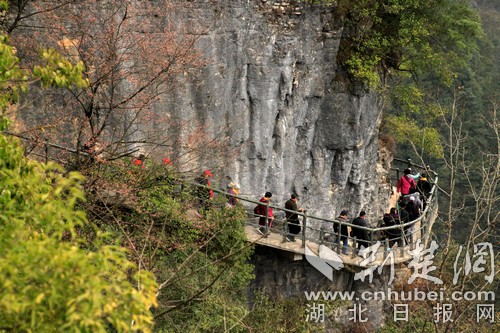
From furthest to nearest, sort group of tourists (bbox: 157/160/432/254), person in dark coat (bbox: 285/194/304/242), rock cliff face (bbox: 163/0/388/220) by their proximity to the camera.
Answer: rock cliff face (bbox: 163/0/388/220) < person in dark coat (bbox: 285/194/304/242) < group of tourists (bbox: 157/160/432/254)

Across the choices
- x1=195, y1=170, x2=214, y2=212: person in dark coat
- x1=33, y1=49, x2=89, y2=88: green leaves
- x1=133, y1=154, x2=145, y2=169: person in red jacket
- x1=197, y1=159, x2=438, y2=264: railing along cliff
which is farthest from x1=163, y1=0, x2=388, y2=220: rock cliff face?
x1=33, y1=49, x2=89, y2=88: green leaves

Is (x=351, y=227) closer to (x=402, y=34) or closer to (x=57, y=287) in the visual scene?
(x=402, y=34)

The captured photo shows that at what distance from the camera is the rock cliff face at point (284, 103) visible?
16297 mm

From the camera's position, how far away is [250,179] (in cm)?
1805

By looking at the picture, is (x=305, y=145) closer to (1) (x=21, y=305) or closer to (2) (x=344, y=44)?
(2) (x=344, y=44)

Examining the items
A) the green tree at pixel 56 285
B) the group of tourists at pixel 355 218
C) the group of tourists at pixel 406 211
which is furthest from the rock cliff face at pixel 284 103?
the green tree at pixel 56 285

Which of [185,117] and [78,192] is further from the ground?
[78,192]

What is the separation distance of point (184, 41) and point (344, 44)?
7.73m

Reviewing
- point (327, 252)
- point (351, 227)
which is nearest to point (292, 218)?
point (327, 252)

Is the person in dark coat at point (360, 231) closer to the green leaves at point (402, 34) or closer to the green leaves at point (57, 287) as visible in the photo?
the green leaves at point (402, 34)

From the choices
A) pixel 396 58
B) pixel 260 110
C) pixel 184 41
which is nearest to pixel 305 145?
pixel 260 110

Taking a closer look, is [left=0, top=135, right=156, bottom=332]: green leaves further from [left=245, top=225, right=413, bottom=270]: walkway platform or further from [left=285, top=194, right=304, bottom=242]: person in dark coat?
[left=285, top=194, right=304, bottom=242]: person in dark coat

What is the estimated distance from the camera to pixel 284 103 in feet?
60.7

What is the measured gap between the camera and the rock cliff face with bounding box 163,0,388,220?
53.5ft
